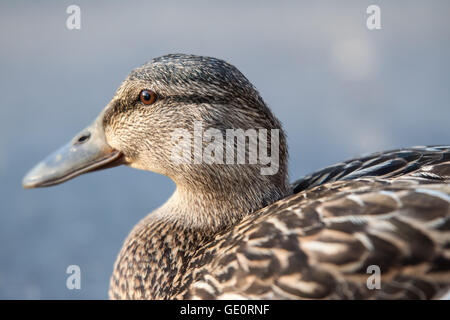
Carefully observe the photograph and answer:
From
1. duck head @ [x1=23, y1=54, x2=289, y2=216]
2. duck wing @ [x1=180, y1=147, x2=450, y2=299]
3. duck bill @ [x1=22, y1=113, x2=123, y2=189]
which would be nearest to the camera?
duck wing @ [x1=180, y1=147, x2=450, y2=299]

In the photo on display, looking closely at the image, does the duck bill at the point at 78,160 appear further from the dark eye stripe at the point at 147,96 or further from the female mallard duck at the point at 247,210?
A: the dark eye stripe at the point at 147,96

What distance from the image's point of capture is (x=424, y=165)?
44.3 inches

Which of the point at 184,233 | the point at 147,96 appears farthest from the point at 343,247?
the point at 147,96

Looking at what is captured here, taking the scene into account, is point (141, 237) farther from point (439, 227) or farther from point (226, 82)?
point (439, 227)

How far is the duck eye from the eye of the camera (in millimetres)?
1183

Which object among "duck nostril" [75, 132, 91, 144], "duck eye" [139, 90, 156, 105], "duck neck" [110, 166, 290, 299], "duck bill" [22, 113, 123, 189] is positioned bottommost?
"duck neck" [110, 166, 290, 299]

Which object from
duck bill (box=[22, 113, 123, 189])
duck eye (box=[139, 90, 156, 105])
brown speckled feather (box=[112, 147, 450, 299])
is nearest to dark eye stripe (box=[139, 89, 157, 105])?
duck eye (box=[139, 90, 156, 105])

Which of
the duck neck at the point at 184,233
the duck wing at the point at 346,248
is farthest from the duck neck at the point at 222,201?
the duck wing at the point at 346,248

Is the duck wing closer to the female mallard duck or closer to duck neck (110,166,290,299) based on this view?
the female mallard duck

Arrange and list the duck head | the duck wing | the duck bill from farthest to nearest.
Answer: the duck bill → the duck head → the duck wing

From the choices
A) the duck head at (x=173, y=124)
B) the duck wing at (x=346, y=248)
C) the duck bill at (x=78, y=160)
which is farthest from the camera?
the duck bill at (x=78, y=160)

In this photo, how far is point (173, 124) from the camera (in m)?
1.18

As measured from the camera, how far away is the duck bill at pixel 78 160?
1.25 meters
